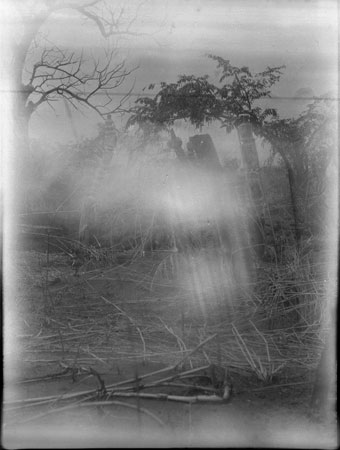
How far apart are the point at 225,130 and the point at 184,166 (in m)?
0.39

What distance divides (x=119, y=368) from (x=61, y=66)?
1.92 meters

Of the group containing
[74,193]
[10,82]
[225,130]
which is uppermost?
[10,82]

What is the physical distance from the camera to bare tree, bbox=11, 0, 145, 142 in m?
3.02

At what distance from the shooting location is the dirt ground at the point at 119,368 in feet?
6.71

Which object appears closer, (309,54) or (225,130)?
(309,54)

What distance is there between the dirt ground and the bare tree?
→ 102cm

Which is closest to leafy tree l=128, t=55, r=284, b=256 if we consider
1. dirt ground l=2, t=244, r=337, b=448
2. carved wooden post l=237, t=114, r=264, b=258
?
carved wooden post l=237, t=114, r=264, b=258

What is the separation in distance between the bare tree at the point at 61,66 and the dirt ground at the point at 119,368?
1020mm

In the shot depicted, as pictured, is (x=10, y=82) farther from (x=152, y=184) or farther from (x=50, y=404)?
(x=50, y=404)

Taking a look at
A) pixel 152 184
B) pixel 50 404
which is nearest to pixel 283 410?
pixel 50 404

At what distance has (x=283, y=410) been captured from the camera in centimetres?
220

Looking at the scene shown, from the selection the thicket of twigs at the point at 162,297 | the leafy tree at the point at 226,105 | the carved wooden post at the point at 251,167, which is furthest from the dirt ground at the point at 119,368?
the leafy tree at the point at 226,105

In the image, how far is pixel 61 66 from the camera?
3199mm

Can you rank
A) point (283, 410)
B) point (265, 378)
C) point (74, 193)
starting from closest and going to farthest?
point (283, 410), point (265, 378), point (74, 193)
